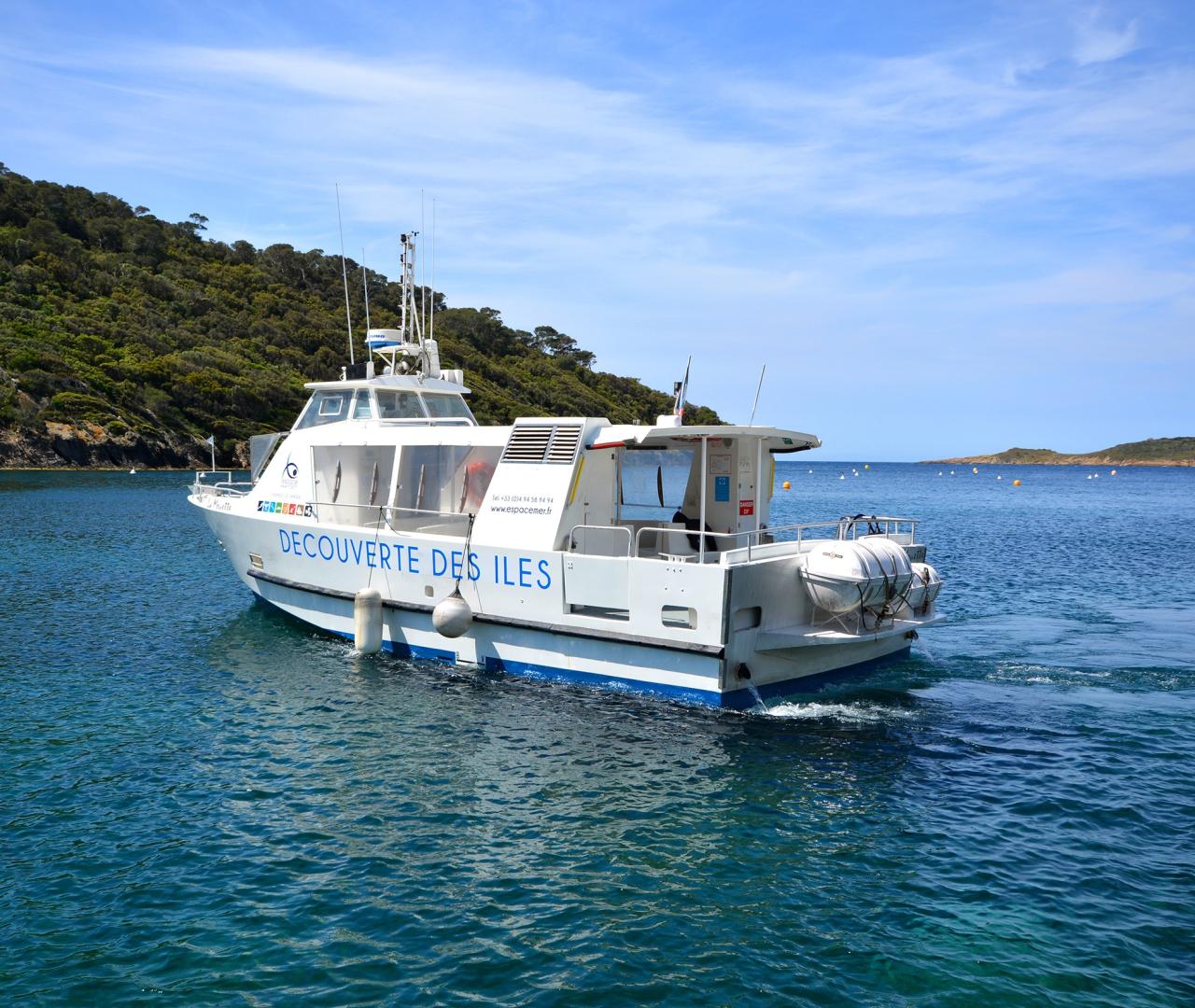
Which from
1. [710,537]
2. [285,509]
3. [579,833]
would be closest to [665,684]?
[710,537]

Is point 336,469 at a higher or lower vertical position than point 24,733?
higher

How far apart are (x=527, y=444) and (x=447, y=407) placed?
178 inches

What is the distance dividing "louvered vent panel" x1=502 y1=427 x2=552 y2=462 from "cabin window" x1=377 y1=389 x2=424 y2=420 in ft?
11.4

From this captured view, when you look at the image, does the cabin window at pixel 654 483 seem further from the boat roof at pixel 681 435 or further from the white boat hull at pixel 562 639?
the white boat hull at pixel 562 639

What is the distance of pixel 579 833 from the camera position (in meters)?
8.34

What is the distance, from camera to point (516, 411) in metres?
71.6

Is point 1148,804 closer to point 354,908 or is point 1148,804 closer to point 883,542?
point 883,542

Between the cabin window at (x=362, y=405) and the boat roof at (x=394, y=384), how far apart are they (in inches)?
7.0

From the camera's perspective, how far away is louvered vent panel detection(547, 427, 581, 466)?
41.5 feet

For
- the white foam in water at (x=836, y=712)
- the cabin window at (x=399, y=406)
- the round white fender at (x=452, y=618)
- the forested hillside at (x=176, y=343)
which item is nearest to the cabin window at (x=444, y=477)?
the cabin window at (x=399, y=406)

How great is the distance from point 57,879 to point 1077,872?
27.9 ft

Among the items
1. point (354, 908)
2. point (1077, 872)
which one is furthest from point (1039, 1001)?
point (354, 908)

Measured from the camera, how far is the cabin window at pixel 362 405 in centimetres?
1616

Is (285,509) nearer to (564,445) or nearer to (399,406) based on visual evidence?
(399,406)
